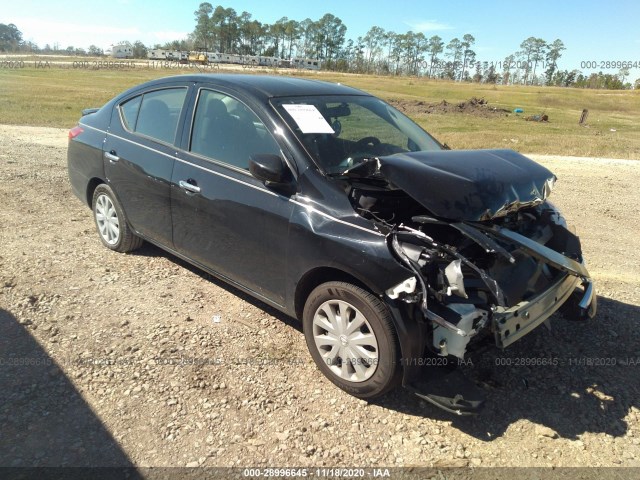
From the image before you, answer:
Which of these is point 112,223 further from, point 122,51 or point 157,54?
point 122,51

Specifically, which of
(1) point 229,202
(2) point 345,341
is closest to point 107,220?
(1) point 229,202

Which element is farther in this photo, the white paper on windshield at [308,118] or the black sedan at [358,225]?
the white paper on windshield at [308,118]

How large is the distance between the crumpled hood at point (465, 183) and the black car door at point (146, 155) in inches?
81.4

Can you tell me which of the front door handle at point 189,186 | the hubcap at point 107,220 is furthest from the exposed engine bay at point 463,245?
the hubcap at point 107,220

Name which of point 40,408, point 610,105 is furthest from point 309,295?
point 610,105

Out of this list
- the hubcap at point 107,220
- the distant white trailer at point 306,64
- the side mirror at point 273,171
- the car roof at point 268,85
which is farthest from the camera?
the distant white trailer at point 306,64

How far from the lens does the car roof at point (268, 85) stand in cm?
381

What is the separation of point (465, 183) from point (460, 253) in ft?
1.36

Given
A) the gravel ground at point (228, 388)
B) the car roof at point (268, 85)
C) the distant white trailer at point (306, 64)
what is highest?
the distant white trailer at point (306, 64)

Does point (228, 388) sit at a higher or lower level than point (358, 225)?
lower

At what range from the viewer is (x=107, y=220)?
5.19 m

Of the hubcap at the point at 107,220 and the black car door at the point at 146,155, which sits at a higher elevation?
the black car door at the point at 146,155

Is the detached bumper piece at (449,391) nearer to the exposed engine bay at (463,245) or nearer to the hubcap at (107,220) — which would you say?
the exposed engine bay at (463,245)

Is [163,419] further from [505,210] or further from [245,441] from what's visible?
[505,210]
